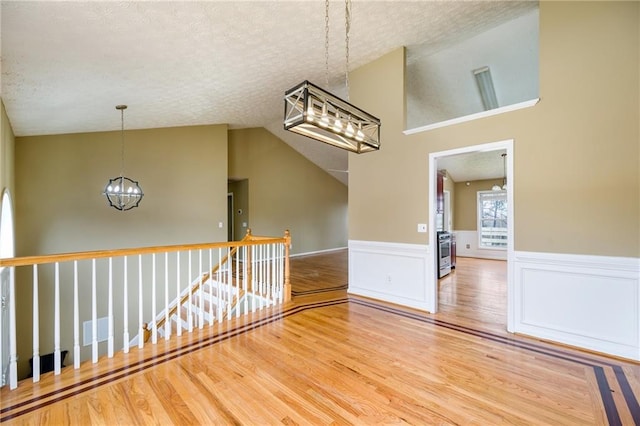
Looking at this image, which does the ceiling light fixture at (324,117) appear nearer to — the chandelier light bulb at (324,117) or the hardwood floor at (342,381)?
the chandelier light bulb at (324,117)

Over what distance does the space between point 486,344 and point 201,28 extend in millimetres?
4301

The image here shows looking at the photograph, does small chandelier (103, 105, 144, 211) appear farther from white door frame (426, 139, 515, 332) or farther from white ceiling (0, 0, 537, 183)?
white door frame (426, 139, 515, 332)

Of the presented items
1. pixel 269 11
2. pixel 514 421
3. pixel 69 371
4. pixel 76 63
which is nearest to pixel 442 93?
pixel 269 11

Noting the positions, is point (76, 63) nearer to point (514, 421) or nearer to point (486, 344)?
point (514, 421)

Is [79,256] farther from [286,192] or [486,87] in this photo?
[286,192]

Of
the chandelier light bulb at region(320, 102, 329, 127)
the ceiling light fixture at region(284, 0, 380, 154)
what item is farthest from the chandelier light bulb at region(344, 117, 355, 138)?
the chandelier light bulb at region(320, 102, 329, 127)

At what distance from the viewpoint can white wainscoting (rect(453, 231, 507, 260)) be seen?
315 inches

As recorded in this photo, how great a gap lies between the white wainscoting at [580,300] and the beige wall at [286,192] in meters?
6.07

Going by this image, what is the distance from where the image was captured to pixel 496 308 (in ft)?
12.5

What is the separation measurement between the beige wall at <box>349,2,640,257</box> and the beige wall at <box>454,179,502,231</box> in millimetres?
5820

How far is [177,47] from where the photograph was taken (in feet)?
10.2

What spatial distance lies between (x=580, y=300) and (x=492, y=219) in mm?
6094

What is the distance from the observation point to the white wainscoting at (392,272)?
3744 millimetres

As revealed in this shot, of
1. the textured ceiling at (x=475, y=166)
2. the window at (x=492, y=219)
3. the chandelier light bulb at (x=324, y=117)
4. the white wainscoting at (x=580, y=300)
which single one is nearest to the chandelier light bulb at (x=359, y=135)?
the chandelier light bulb at (x=324, y=117)
